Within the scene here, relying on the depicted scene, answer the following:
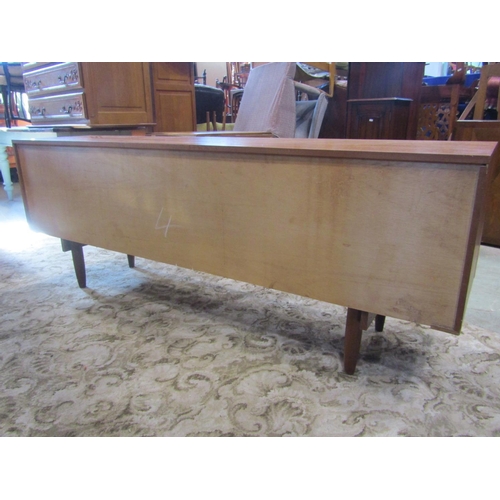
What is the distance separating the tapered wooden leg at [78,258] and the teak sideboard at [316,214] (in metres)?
0.29

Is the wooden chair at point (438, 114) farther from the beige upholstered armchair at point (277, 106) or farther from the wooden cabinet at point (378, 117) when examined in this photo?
the beige upholstered armchair at point (277, 106)

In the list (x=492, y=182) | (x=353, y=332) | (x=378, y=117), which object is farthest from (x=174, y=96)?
(x=353, y=332)

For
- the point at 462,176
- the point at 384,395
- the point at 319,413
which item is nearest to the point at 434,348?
the point at 384,395

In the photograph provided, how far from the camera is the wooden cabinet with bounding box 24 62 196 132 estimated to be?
8.38 ft

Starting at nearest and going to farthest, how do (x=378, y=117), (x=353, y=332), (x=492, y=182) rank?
(x=353, y=332) → (x=492, y=182) → (x=378, y=117)

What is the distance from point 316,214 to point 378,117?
2420 millimetres

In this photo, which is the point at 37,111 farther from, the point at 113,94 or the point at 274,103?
the point at 274,103

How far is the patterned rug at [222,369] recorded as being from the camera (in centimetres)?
86

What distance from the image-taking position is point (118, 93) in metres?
2.68

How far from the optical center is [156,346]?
117 centimetres

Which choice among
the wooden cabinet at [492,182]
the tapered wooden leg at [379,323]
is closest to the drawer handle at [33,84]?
the wooden cabinet at [492,182]

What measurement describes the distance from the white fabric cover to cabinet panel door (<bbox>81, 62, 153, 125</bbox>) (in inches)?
29.1

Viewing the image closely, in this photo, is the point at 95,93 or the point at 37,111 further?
the point at 37,111

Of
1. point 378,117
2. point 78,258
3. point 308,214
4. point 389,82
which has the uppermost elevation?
point 389,82
